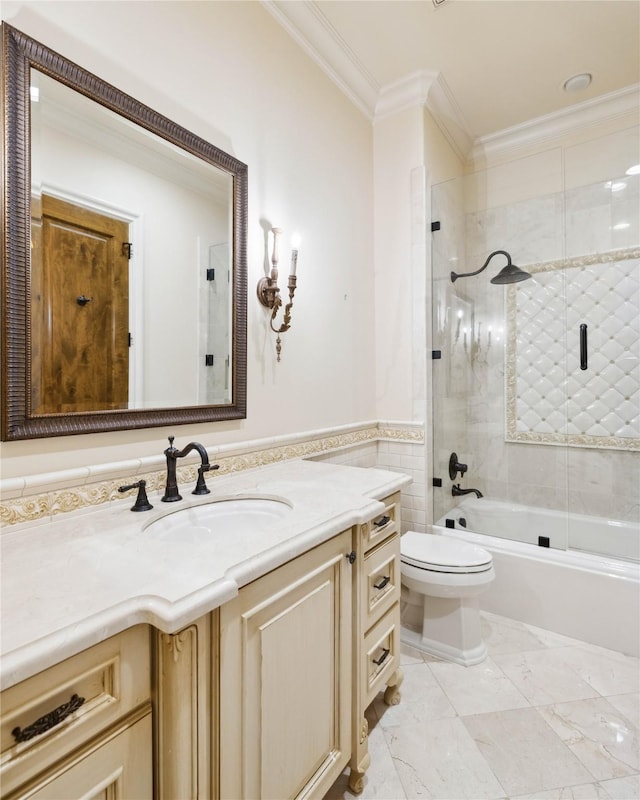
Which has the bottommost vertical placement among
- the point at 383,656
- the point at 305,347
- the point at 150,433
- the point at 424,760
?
the point at 424,760

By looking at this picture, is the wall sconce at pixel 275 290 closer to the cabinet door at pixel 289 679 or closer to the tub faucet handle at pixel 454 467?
the cabinet door at pixel 289 679

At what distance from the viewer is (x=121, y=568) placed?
31.5 inches

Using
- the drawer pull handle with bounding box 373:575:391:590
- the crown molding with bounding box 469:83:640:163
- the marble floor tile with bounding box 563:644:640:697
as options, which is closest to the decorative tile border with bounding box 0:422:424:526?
the drawer pull handle with bounding box 373:575:391:590

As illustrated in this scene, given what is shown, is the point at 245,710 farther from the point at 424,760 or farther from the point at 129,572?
the point at 424,760

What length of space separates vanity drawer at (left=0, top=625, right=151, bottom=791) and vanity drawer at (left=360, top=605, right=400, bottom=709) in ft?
2.57

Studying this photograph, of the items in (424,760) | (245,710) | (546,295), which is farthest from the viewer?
(546,295)

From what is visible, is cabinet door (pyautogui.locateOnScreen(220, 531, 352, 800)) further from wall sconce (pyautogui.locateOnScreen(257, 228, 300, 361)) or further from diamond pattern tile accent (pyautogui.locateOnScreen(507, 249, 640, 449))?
diamond pattern tile accent (pyautogui.locateOnScreen(507, 249, 640, 449))

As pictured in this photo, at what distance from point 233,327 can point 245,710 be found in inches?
48.0

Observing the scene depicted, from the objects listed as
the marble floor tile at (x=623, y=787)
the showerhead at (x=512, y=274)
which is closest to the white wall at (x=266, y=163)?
the showerhead at (x=512, y=274)

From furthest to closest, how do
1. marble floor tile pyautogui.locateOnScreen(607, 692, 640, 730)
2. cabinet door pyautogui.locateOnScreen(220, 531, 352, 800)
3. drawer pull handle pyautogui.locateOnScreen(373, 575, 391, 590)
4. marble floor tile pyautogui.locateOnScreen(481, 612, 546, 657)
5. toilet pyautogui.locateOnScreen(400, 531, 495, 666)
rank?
marble floor tile pyautogui.locateOnScreen(481, 612, 546, 657) < toilet pyautogui.locateOnScreen(400, 531, 495, 666) < marble floor tile pyautogui.locateOnScreen(607, 692, 640, 730) < drawer pull handle pyautogui.locateOnScreen(373, 575, 391, 590) < cabinet door pyautogui.locateOnScreen(220, 531, 352, 800)

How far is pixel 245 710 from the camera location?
85 centimetres

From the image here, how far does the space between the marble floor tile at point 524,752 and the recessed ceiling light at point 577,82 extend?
3.22 meters

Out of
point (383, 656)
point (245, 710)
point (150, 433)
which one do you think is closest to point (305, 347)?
point (150, 433)

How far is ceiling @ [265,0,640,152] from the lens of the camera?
191cm
